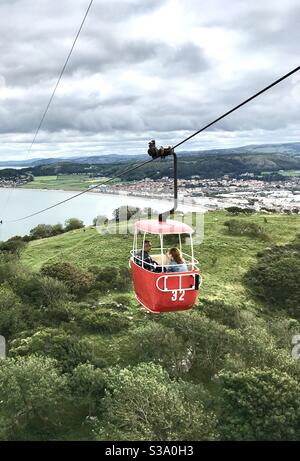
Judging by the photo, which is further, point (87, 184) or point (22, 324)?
point (87, 184)

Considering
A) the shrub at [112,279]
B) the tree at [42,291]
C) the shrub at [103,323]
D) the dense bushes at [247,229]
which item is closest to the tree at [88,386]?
the shrub at [103,323]

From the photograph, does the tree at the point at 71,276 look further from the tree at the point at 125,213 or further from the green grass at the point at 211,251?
the tree at the point at 125,213

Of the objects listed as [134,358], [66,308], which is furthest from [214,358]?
[66,308]

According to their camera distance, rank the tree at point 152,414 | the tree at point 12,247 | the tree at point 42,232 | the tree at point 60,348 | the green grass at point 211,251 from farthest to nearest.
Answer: the tree at point 42,232 → the tree at point 12,247 → the green grass at point 211,251 → the tree at point 60,348 → the tree at point 152,414

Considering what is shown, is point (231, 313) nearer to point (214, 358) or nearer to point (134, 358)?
point (214, 358)

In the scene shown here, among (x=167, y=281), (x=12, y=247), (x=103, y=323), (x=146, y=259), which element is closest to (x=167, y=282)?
(x=167, y=281)

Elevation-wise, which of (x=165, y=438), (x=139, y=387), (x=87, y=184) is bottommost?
(x=165, y=438)

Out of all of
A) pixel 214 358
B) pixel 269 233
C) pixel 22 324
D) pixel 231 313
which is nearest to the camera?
pixel 214 358

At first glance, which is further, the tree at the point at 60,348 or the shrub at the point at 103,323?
the shrub at the point at 103,323
